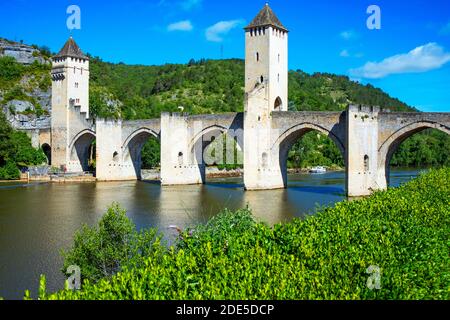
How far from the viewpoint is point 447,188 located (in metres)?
16.2

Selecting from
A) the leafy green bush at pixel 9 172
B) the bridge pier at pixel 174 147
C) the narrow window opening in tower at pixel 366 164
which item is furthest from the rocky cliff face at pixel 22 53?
the narrow window opening in tower at pixel 366 164

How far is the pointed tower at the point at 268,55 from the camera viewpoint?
35406mm

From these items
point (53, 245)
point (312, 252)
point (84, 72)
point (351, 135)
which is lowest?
point (53, 245)

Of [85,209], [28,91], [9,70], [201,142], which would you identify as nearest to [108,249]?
[85,209]

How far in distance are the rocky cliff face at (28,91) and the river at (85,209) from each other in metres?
A: 16.1

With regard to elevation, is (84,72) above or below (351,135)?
above

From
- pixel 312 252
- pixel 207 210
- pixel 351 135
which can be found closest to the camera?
pixel 312 252

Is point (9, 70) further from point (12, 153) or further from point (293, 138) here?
point (293, 138)

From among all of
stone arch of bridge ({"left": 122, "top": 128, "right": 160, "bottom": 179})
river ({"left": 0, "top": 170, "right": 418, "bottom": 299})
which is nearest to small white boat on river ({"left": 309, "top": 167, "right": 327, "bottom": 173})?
river ({"left": 0, "top": 170, "right": 418, "bottom": 299})

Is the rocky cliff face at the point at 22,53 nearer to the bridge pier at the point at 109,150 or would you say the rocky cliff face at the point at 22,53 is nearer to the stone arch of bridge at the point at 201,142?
the bridge pier at the point at 109,150
